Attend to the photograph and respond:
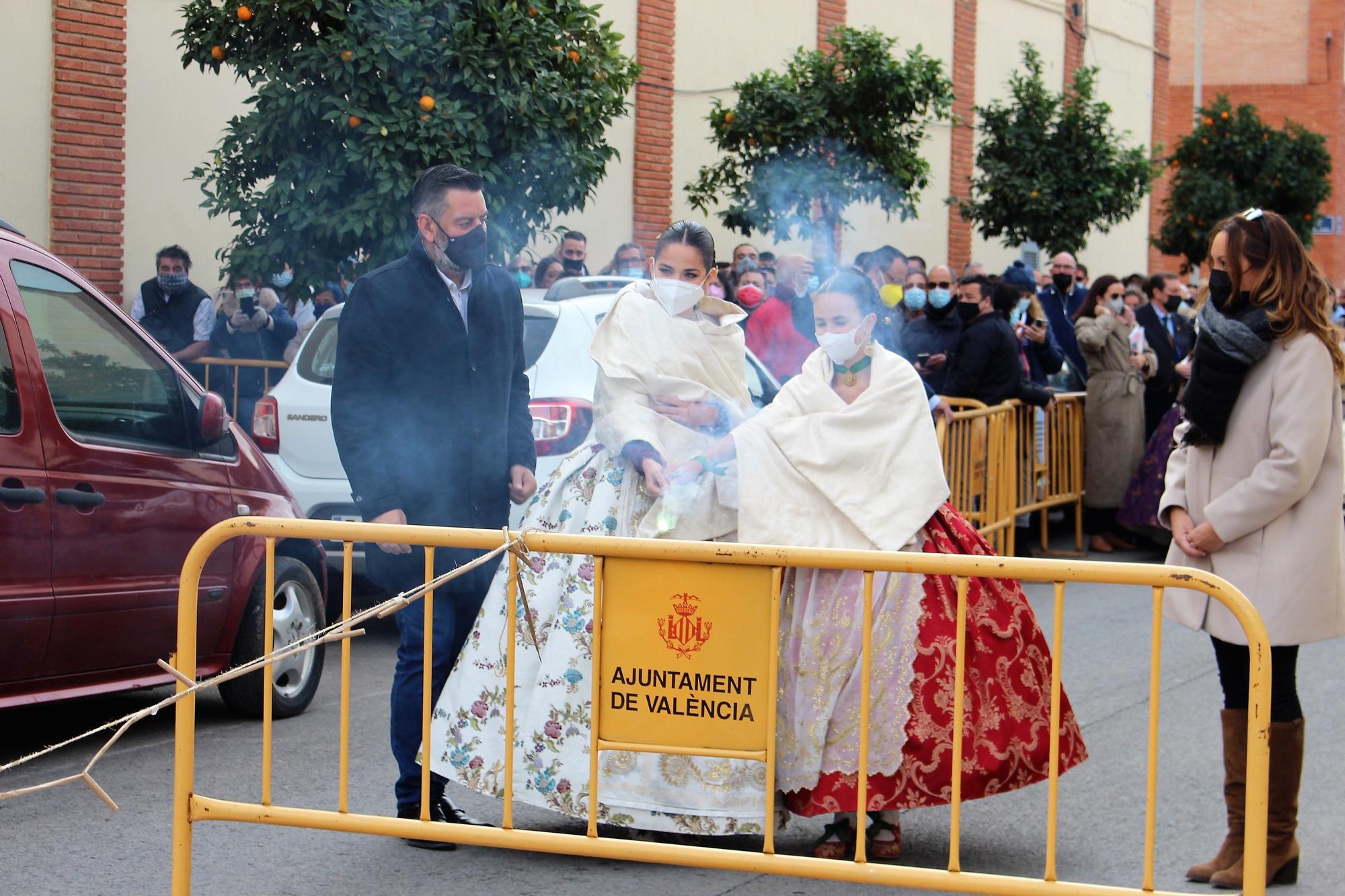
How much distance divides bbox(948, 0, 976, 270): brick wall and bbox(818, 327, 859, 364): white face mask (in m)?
17.7

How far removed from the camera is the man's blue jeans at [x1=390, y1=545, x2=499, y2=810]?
4773mm

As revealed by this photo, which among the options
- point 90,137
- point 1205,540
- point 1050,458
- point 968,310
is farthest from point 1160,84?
point 1205,540

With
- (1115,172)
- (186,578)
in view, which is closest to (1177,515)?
(186,578)

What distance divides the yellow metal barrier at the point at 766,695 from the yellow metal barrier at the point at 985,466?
5605 mm

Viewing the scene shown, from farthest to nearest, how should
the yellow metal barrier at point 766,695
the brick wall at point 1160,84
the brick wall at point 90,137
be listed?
the brick wall at point 1160,84 < the brick wall at point 90,137 < the yellow metal barrier at point 766,695

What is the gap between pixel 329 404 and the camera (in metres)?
7.53

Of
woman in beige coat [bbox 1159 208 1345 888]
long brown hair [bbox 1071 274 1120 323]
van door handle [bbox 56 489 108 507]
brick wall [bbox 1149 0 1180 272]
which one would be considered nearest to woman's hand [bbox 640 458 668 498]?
woman in beige coat [bbox 1159 208 1345 888]

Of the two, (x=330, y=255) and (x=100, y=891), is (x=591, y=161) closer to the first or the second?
(x=330, y=255)

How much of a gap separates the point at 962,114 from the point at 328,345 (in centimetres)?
1570

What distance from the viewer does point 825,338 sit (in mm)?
4789

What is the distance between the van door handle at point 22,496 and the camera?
17.4ft

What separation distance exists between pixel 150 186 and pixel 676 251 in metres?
8.73

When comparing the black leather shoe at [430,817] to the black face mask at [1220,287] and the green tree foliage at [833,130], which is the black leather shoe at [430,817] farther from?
the green tree foliage at [833,130]

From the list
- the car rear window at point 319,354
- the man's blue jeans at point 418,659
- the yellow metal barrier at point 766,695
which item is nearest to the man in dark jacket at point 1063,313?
the car rear window at point 319,354
